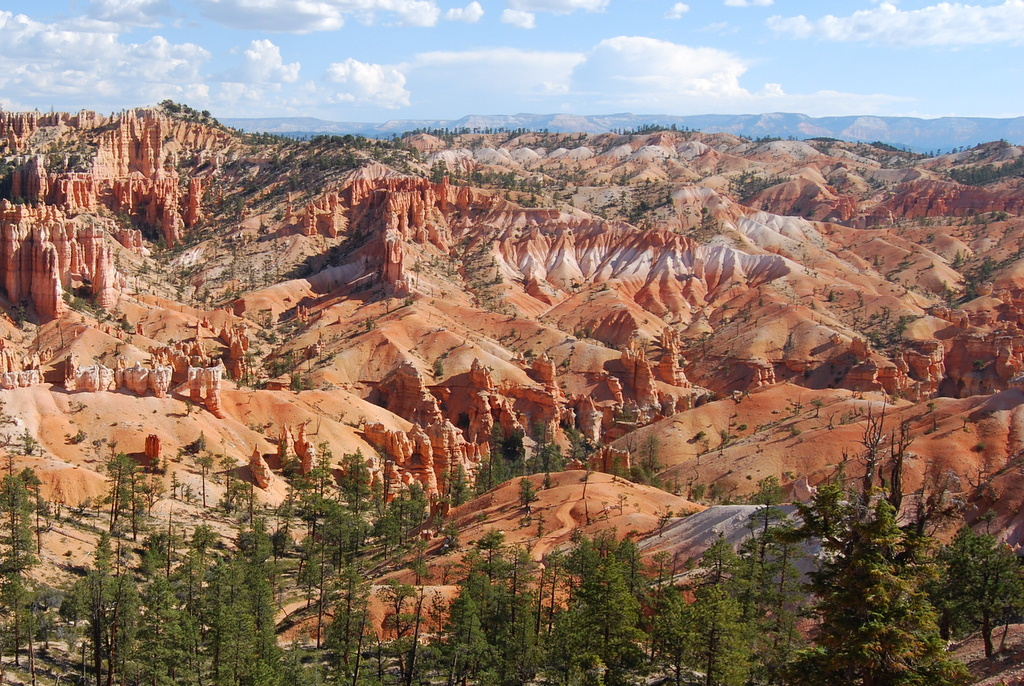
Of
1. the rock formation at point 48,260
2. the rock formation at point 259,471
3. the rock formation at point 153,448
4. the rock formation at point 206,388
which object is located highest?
the rock formation at point 48,260

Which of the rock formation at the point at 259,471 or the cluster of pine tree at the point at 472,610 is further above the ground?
the cluster of pine tree at the point at 472,610

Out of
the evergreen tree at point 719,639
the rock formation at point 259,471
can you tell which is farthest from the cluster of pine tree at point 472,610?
the rock formation at point 259,471

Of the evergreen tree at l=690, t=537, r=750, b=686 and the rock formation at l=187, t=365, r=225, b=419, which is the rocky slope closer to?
the rock formation at l=187, t=365, r=225, b=419

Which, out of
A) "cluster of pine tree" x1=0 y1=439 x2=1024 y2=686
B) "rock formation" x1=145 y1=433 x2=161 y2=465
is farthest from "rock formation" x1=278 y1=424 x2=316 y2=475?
"cluster of pine tree" x1=0 y1=439 x2=1024 y2=686

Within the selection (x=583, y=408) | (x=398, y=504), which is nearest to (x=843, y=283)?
(x=583, y=408)

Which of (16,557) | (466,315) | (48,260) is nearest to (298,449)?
(16,557)

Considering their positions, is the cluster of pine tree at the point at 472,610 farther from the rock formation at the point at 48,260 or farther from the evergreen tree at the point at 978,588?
the rock formation at the point at 48,260

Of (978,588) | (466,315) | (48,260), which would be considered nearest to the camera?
(978,588)

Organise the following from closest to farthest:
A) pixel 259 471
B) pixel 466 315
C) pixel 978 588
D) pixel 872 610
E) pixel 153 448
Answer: pixel 872 610, pixel 978 588, pixel 153 448, pixel 259 471, pixel 466 315

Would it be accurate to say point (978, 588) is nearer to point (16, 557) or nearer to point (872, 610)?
point (872, 610)
